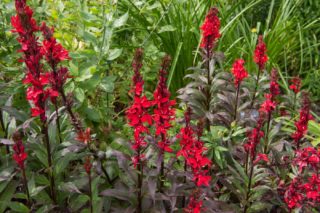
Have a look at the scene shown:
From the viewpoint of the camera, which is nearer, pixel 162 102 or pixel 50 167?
pixel 162 102

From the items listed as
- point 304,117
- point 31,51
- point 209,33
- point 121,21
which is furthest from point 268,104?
point 31,51

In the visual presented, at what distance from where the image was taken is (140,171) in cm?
194

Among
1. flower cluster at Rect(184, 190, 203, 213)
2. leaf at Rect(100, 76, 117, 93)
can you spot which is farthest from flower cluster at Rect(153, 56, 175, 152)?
leaf at Rect(100, 76, 117, 93)

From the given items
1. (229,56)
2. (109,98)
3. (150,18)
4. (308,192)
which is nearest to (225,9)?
(229,56)

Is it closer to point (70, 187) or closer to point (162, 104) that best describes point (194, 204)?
point (162, 104)

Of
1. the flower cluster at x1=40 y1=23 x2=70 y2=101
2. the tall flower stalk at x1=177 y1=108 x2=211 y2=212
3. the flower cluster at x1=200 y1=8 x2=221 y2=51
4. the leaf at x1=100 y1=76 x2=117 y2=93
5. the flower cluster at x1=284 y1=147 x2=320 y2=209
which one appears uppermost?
the flower cluster at x1=200 y1=8 x2=221 y2=51

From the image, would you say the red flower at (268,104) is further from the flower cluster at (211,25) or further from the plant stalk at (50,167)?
the plant stalk at (50,167)

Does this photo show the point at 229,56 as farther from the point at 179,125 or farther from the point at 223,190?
the point at 223,190

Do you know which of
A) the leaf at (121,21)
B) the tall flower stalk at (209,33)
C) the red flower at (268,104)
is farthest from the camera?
the leaf at (121,21)

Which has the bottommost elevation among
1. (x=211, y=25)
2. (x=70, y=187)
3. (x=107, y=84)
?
(x=70, y=187)

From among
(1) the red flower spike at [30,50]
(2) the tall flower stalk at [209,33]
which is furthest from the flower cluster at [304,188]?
(1) the red flower spike at [30,50]

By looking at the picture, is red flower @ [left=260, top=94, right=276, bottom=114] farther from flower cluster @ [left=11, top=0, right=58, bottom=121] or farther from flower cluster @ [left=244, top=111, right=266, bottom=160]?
flower cluster @ [left=11, top=0, right=58, bottom=121]

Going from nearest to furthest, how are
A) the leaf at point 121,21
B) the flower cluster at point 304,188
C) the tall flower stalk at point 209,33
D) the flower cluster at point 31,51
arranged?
the flower cluster at point 31,51 < the flower cluster at point 304,188 < the tall flower stalk at point 209,33 < the leaf at point 121,21

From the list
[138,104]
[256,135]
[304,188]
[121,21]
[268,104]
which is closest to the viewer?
[138,104]
